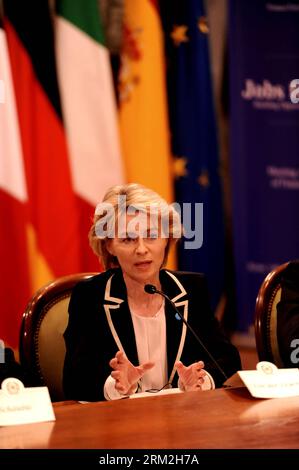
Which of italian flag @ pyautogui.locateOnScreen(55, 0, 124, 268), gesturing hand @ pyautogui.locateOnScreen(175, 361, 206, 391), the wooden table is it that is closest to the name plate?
the wooden table

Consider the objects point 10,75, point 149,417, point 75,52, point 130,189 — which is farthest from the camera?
point 75,52

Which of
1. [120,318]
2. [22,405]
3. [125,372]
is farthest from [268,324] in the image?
[22,405]

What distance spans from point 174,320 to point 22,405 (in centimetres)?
73

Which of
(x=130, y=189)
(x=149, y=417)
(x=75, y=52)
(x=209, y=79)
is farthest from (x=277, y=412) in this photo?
(x=209, y=79)

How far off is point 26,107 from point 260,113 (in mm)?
1651

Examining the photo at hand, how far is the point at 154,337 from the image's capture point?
250cm

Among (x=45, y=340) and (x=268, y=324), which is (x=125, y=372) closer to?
(x=45, y=340)

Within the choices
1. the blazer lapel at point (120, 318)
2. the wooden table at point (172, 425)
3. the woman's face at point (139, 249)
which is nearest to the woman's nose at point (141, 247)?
the woman's face at point (139, 249)

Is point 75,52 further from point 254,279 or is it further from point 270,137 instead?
point 254,279

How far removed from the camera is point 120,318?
2.48 metres

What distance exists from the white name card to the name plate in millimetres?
526

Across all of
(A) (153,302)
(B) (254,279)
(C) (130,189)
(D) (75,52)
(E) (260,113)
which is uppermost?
(D) (75,52)

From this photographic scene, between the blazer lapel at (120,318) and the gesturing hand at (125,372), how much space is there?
23 cm

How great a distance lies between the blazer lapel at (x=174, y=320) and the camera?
2477 mm
